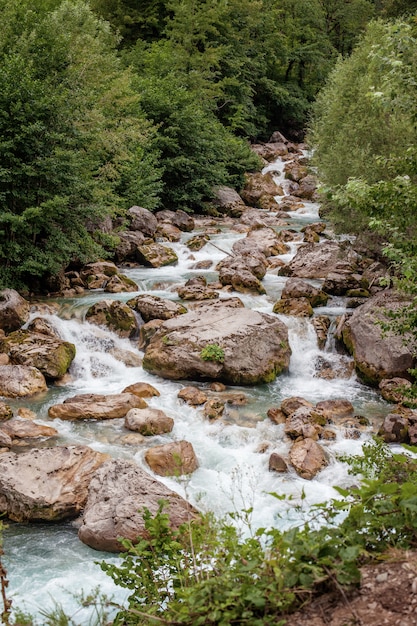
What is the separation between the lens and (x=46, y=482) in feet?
23.7

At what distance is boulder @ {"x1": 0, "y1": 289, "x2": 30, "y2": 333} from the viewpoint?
12.6 meters

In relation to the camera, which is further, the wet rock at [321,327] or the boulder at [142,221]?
the boulder at [142,221]

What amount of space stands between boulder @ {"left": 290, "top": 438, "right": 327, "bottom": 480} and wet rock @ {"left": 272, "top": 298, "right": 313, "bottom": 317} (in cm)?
561

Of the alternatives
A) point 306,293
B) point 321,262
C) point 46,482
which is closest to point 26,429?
point 46,482

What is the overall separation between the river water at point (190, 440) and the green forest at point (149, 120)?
2693mm

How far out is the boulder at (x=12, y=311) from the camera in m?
12.6

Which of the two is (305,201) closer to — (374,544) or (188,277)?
(188,277)

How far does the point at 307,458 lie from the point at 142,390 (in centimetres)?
387

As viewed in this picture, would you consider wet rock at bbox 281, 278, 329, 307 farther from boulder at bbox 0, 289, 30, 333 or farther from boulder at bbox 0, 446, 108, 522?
boulder at bbox 0, 446, 108, 522

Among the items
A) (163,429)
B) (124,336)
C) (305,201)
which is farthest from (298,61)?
(163,429)

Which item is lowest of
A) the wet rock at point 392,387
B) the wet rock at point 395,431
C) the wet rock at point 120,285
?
the wet rock at point 120,285

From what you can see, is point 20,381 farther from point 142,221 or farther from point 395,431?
point 142,221

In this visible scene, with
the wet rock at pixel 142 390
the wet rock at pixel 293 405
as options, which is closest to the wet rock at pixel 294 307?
the wet rock at pixel 293 405

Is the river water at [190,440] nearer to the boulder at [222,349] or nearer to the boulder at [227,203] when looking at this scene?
the boulder at [222,349]
